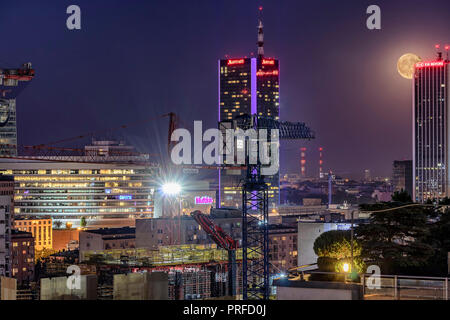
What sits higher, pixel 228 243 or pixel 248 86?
pixel 248 86

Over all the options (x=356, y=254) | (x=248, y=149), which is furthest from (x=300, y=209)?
(x=356, y=254)

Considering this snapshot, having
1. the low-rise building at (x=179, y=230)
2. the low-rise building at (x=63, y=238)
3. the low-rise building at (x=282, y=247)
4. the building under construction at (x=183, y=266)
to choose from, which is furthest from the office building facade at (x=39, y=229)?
the building under construction at (x=183, y=266)

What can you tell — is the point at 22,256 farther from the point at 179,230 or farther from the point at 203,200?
the point at 203,200

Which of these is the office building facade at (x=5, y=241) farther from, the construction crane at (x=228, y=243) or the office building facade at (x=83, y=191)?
the office building facade at (x=83, y=191)

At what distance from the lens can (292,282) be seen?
11180 mm

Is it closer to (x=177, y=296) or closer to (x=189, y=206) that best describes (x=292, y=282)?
(x=177, y=296)

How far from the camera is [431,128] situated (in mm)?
130750

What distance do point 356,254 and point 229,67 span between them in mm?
135609

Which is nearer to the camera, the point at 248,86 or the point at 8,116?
the point at 8,116

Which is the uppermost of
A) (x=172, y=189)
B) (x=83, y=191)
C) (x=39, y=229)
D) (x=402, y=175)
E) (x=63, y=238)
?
(x=402, y=175)

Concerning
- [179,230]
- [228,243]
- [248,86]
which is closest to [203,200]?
[248,86]

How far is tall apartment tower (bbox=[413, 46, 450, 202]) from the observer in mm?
125000

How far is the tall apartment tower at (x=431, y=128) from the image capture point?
125000 millimetres
